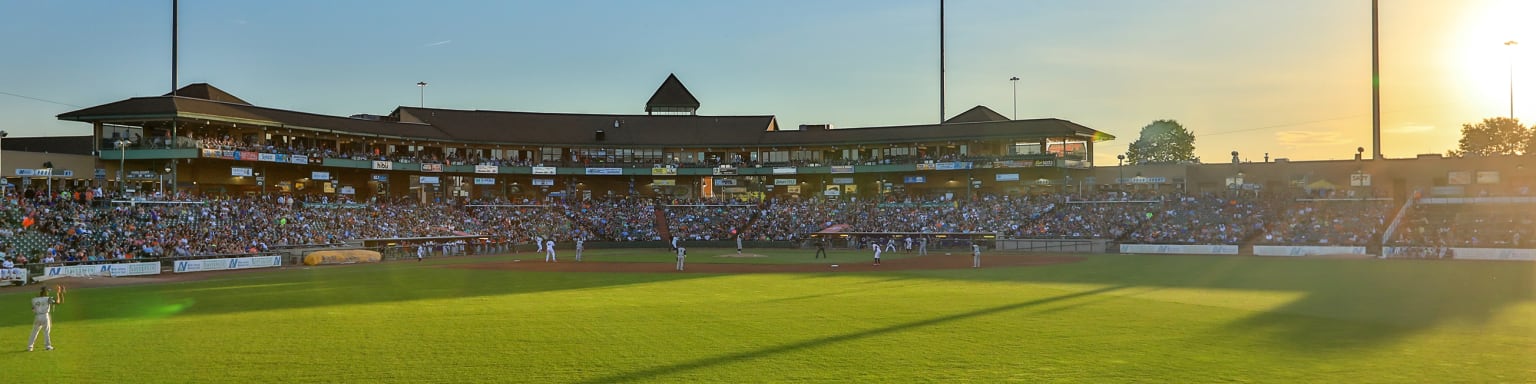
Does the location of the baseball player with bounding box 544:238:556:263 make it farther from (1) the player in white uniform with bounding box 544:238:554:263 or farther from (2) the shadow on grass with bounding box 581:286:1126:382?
(2) the shadow on grass with bounding box 581:286:1126:382

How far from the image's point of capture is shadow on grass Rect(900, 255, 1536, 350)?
19469 millimetres

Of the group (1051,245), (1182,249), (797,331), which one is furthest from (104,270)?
(1182,249)

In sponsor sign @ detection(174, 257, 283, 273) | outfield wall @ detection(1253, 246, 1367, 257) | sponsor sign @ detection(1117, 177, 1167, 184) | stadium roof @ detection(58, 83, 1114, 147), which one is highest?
stadium roof @ detection(58, 83, 1114, 147)

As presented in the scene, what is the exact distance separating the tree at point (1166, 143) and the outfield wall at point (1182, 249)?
2705 inches

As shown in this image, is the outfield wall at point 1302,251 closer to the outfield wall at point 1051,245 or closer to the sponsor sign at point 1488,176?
the outfield wall at point 1051,245

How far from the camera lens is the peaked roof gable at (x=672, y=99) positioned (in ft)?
305

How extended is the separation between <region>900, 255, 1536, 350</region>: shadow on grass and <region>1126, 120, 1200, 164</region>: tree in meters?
76.0

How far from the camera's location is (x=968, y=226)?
2576 inches

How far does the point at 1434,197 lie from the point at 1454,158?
18.4ft

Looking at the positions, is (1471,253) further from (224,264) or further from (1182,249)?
(224,264)

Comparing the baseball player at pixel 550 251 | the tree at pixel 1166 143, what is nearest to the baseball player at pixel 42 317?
the baseball player at pixel 550 251

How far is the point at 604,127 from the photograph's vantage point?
84.2m

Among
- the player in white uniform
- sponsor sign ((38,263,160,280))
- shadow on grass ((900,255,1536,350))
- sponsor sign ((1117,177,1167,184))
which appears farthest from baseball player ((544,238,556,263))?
sponsor sign ((1117,177,1167,184))

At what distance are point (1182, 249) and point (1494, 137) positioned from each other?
63.2 metres
